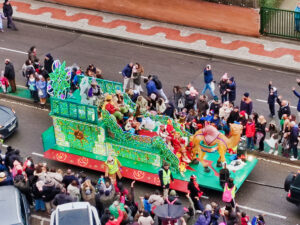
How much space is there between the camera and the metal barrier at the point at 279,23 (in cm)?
3257

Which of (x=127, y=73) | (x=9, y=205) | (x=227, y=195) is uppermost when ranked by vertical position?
(x=127, y=73)

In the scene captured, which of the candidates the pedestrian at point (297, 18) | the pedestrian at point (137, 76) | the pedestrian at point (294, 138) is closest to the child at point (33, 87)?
the pedestrian at point (137, 76)

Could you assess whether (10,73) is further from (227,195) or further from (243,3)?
(243,3)

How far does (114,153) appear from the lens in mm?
24172

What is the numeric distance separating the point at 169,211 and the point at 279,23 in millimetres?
16101

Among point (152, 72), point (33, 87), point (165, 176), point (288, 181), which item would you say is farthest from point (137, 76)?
point (288, 181)

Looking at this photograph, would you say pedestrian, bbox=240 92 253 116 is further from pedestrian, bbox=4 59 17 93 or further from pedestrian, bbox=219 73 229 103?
pedestrian, bbox=4 59 17 93

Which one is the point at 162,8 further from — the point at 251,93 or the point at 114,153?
the point at 114,153

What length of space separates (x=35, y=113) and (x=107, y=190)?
7.96m

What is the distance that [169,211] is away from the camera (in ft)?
64.4

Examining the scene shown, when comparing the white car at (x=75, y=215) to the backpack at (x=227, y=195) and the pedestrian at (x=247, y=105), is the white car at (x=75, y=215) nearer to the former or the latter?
the backpack at (x=227, y=195)

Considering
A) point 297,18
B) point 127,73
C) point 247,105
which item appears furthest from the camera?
point 297,18

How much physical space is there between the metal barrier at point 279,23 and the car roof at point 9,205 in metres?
16.2

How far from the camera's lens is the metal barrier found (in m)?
32.6
